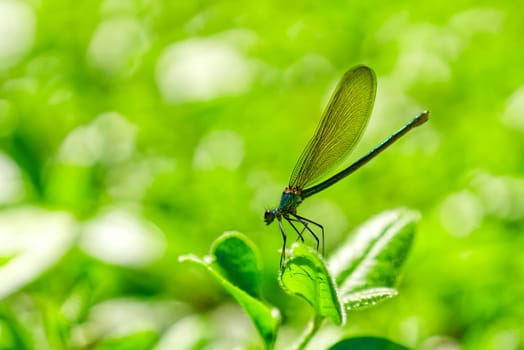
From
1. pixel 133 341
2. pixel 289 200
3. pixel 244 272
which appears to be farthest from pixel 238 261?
pixel 289 200

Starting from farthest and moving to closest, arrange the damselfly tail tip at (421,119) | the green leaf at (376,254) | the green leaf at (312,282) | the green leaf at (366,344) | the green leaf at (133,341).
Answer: the damselfly tail tip at (421,119) → the green leaf at (133,341) → the green leaf at (376,254) → the green leaf at (366,344) → the green leaf at (312,282)

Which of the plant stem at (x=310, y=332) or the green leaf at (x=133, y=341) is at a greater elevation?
the plant stem at (x=310, y=332)

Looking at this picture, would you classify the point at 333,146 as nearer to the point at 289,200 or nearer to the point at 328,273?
the point at 289,200

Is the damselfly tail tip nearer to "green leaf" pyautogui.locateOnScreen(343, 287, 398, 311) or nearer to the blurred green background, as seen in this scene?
the blurred green background

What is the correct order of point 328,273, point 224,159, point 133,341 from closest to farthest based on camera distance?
point 328,273, point 133,341, point 224,159

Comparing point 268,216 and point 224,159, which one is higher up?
point 224,159

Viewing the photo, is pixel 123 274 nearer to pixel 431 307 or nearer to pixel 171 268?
pixel 171 268

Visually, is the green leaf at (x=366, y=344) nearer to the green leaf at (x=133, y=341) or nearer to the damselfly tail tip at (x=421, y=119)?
the green leaf at (x=133, y=341)

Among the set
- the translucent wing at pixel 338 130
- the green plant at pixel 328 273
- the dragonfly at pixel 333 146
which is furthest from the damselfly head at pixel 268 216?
the green plant at pixel 328 273
